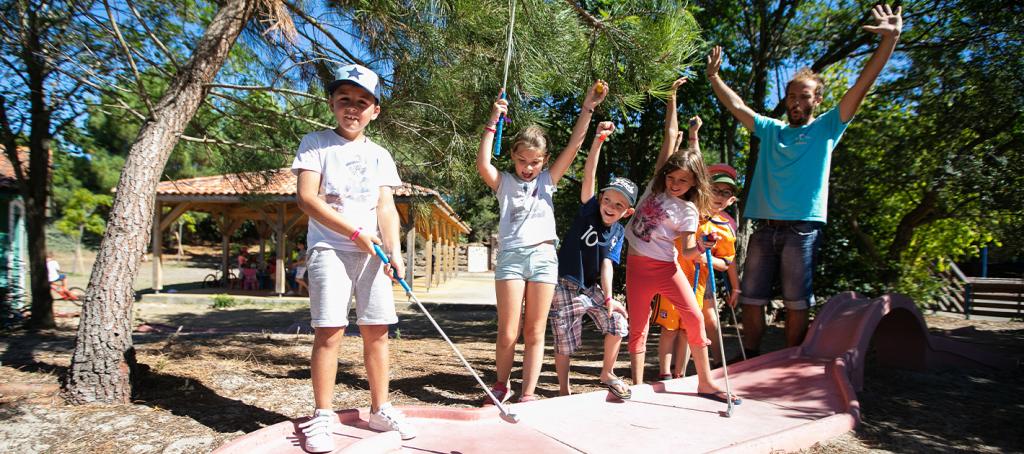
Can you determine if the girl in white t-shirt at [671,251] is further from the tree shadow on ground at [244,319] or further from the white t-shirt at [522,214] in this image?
the tree shadow on ground at [244,319]

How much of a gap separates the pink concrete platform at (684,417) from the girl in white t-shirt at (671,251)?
239mm

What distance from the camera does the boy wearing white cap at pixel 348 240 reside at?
2.34 metres

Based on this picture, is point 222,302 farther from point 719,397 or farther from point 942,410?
point 942,410

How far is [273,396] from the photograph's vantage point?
133 inches

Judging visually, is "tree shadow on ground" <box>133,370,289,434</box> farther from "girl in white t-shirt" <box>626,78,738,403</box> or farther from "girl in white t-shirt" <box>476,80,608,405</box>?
"girl in white t-shirt" <box>626,78,738,403</box>

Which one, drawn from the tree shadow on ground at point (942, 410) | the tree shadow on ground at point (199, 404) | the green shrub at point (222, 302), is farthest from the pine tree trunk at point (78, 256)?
the tree shadow on ground at point (942, 410)

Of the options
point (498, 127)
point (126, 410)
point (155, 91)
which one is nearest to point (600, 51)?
point (498, 127)

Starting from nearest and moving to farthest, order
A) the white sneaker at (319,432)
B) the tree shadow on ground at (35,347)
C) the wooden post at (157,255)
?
the white sneaker at (319,432) < the tree shadow on ground at (35,347) < the wooden post at (157,255)

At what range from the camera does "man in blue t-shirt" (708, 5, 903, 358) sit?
11.7ft

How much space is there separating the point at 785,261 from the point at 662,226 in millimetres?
1034

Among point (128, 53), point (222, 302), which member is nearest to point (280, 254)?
point (222, 302)

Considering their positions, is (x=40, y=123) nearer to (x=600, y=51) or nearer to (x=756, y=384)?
(x=600, y=51)

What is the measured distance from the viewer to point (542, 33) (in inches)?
151

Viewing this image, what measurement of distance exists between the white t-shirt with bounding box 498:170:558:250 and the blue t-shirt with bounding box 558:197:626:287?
0.23 m
